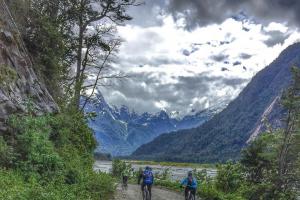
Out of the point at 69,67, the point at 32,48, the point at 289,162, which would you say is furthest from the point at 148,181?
the point at 289,162

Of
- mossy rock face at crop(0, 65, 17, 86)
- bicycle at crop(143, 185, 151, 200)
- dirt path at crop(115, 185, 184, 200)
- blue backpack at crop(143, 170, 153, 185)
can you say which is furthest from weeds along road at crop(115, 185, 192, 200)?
mossy rock face at crop(0, 65, 17, 86)

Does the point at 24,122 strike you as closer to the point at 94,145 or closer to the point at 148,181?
the point at 148,181

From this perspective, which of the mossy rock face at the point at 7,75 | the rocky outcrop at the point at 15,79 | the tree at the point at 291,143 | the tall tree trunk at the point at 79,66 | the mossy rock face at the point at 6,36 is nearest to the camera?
the rocky outcrop at the point at 15,79

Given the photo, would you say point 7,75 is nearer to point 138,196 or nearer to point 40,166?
point 40,166

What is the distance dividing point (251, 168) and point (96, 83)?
85.8 ft

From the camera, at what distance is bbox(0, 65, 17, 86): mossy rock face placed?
69.9ft

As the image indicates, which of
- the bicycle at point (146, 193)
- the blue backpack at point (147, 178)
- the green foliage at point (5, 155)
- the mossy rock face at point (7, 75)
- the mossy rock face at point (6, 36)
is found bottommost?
the bicycle at point (146, 193)

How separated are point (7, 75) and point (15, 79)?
76cm

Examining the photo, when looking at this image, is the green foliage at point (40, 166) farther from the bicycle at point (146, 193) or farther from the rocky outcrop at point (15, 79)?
the bicycle at point (146, 193)

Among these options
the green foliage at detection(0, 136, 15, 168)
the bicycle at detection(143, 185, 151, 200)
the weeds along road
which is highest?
the green foliage at detection(0, 136, 15, 168)

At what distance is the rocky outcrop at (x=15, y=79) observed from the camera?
21.1 m

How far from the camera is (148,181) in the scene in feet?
88.6

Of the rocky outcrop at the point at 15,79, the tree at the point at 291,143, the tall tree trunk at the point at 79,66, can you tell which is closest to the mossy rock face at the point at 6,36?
the rocky outcrop at the point at 15,79

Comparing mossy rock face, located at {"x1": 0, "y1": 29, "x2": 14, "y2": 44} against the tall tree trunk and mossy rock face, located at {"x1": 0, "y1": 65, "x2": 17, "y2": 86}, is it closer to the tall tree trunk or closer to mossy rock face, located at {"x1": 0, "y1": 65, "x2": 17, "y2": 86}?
mossy rock face, located at {"x1": 0, "y1": 65, "x2": 17, "y2": 86}
